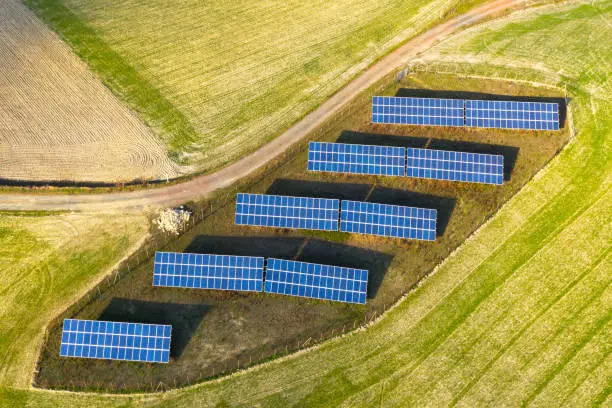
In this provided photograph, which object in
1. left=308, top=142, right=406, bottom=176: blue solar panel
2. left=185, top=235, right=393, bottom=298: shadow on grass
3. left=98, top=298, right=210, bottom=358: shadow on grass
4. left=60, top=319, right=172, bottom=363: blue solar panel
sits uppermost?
left=308, top=142, right=406, bottom=176: blue solar panel

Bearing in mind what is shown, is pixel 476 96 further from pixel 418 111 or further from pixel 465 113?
pixel 418 111

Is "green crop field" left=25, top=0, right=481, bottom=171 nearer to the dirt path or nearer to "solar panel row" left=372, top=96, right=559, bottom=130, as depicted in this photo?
the dirt path

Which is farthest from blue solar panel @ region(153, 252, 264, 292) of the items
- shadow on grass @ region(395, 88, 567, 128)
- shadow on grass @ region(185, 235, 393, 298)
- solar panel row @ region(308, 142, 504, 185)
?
shadow on grass @ region(395, 88, 567, 128)

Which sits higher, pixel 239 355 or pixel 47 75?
pixel 47 75

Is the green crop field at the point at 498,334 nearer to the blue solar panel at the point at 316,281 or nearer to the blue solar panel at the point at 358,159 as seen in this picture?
the blue solar panel at the point at 316,281

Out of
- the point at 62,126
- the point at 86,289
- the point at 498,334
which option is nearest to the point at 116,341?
the point at 86,289

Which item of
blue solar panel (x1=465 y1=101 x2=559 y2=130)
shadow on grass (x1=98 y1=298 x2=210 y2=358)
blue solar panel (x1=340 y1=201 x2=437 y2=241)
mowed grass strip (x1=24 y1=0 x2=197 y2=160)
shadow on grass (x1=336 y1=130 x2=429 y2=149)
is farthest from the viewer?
mowed grass strip (x1=24 y1=0 x2=197 y2=160)

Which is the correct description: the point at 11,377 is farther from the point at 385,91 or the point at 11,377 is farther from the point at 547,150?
the point at 547,150

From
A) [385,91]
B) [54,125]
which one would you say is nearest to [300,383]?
[385,91]
